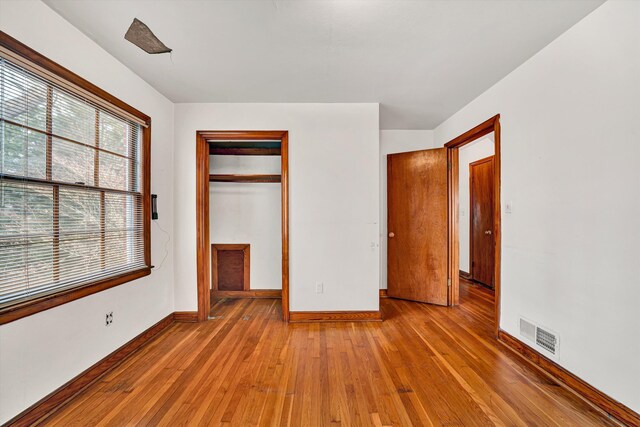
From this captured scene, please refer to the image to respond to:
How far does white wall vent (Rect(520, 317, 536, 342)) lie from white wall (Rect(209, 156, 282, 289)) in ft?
9.37

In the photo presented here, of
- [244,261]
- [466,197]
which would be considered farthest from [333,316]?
[466,197]

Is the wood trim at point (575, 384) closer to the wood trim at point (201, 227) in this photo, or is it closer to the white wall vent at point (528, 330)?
the white wall vent at point (528, 330)

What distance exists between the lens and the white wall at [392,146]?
4102 mm

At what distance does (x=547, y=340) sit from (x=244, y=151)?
12.7ft

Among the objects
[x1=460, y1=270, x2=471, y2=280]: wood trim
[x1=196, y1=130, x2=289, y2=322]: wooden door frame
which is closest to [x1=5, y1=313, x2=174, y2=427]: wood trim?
[x1=196, y1=130, x2=289, y2=322]: wooden door frame

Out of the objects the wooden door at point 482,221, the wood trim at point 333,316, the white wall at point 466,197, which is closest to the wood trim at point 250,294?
the wood trim at point 333,316

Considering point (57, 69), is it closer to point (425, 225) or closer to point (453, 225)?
point (425, 225)

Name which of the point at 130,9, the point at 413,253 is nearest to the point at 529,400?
the point at 413,253

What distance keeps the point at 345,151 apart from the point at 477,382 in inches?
93.4

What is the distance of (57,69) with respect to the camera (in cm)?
175

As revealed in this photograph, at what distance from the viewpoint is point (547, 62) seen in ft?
6.84

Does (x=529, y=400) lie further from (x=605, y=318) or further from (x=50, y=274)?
(x=50, y=274)

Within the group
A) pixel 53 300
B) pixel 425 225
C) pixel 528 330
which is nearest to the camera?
pixel 53 300

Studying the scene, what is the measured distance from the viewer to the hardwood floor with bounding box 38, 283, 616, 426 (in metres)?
1.63
